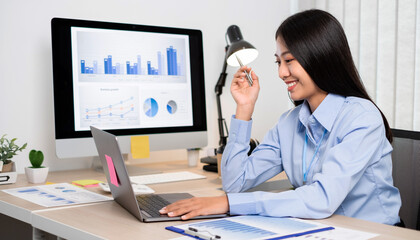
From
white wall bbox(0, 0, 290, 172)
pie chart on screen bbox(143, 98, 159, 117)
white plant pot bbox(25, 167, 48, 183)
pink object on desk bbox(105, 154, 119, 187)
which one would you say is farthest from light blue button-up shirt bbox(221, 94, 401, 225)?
white wall bbox(0, 0, 290, 172)

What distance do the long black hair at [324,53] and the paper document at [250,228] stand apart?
0.42 metres

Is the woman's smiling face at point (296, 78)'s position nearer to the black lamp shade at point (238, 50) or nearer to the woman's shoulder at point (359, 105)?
the woman's shoulder at point (359, 105)

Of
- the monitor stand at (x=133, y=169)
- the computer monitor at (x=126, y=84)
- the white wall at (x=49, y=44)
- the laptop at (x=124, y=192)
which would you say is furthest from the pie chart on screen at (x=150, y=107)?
the laptop at (x=124, y=192)

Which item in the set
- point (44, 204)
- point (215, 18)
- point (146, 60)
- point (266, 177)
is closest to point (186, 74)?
point (146, 60)

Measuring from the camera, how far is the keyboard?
5.50 feet

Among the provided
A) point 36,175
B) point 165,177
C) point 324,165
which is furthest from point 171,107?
point 324,165

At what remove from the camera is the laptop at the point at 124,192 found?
107 cm

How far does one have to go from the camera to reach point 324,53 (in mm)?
1281

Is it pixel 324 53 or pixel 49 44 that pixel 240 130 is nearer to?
pixel 324 53

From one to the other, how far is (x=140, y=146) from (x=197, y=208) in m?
0.80

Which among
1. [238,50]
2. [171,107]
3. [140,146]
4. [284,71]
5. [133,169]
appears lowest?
[133,169]

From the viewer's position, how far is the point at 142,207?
119cm

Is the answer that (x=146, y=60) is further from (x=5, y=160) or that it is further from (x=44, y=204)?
(x=44, y=204)

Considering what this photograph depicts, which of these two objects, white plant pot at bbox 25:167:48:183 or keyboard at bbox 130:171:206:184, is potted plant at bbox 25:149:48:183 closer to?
white plant pot at bbox 25:167:48:183
